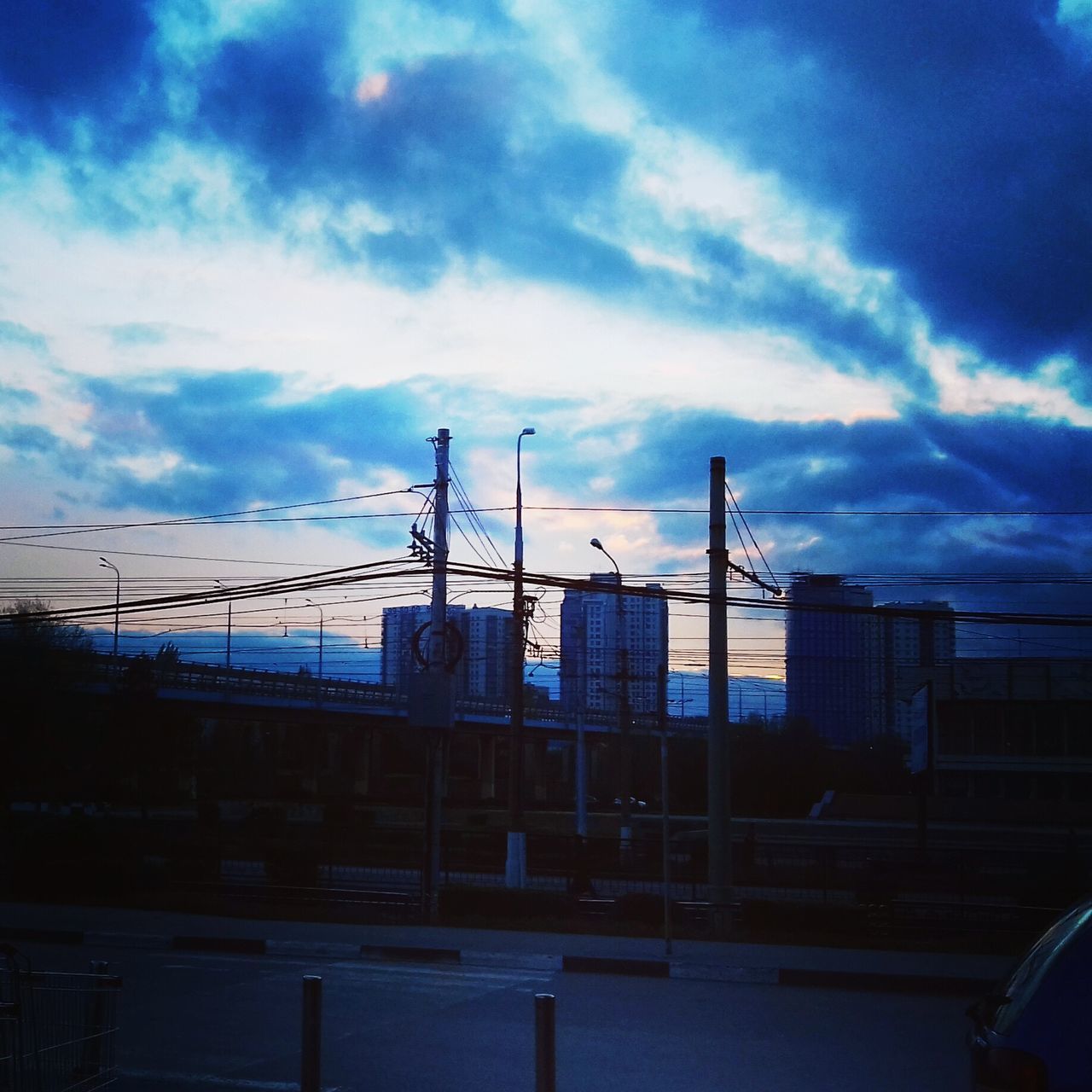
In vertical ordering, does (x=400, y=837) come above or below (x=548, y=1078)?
below

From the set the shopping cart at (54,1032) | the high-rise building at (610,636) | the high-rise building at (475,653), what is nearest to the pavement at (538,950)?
the shopping cart at (54,1032)

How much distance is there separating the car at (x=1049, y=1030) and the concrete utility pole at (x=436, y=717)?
54.2ft

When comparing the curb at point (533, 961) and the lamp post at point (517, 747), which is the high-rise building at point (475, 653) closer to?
the lamp post at point (517, 747)

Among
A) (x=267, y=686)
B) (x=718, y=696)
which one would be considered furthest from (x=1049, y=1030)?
(x=267, y=686)

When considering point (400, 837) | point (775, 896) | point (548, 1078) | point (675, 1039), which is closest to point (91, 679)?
point (400, 837)

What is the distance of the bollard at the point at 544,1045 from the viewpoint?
643 cm

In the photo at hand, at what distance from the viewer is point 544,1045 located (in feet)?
21.2

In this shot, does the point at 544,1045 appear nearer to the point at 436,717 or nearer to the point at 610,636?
the point at 436,717

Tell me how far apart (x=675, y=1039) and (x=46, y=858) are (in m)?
20.0

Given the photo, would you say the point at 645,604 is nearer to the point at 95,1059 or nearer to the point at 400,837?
the point at 400,837

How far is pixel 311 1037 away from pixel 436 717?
535 inches

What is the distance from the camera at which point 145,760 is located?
186 feet

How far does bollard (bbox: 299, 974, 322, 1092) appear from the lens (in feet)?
23.4

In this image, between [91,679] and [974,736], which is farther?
[974,736]
